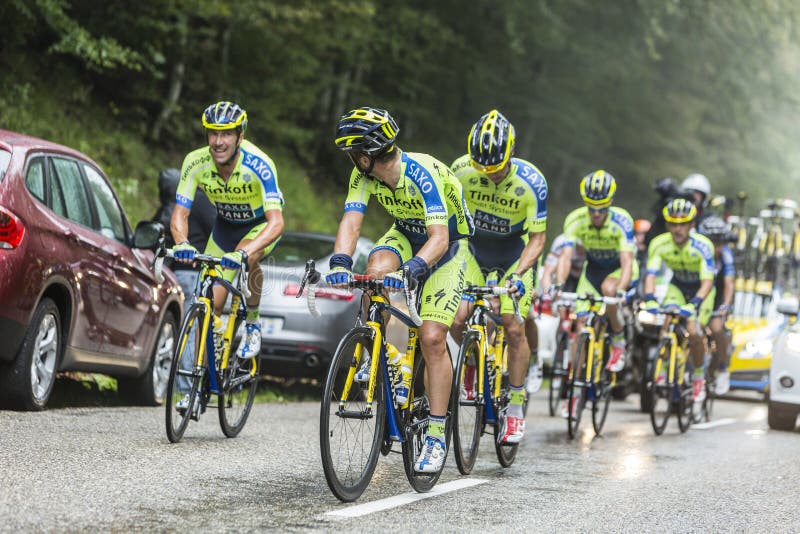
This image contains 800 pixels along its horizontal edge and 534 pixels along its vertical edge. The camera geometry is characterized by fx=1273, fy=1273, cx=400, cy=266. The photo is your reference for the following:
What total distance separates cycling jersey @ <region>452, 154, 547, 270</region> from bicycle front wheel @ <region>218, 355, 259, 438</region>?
6.72 feet

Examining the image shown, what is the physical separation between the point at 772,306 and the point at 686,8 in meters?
19.3

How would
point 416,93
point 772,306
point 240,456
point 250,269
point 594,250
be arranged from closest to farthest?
point 240,456, point 250,269, point 594,250, point 772,306, point 416,93

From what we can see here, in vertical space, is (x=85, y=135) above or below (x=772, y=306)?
above

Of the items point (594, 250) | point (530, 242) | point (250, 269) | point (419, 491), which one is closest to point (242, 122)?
point (250, 269)

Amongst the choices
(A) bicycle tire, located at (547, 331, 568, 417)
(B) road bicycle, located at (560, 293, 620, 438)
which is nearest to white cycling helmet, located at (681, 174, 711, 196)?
(A) bicycle tire, located at (547, 331, 568, 417)

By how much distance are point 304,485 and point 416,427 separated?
69cm

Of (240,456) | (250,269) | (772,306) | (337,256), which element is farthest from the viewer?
(772,306)

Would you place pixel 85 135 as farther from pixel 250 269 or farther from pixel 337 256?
pixel 337 256

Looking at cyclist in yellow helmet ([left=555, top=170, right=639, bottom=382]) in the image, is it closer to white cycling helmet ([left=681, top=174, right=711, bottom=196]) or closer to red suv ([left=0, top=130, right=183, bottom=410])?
white cycling helmet ([left=681, top=174, right=711, bottom=196])

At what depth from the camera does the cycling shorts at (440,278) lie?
7.11 metres

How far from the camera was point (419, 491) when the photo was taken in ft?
22.8

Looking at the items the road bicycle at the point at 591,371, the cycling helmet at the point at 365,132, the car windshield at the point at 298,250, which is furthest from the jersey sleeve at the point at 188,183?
the road bicycle at the point at 591,371

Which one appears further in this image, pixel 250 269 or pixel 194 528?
pixel 250 269

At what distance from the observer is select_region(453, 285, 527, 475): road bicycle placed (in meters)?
7.70
